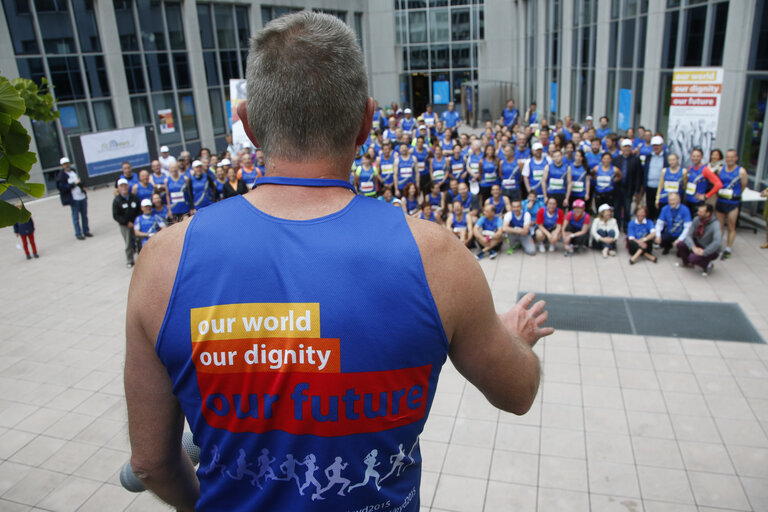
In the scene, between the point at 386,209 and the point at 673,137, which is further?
the point at 673,137

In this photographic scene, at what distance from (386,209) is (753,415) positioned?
6428 mm

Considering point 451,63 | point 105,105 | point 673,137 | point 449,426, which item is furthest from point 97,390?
point 451,63

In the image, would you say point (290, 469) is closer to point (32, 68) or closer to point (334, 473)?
point (334, 473)

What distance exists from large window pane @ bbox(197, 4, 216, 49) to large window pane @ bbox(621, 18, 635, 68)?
1675cm

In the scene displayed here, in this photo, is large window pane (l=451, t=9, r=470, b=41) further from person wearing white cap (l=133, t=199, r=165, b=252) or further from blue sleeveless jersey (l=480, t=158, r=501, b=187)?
person wearing white cap (l=133, t=199, r=165, b=252)

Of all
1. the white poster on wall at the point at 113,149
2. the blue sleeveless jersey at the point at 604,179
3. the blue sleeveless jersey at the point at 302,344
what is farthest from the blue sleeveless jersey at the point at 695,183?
the white poster on wall at the point at 113,149

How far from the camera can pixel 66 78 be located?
65.8ft

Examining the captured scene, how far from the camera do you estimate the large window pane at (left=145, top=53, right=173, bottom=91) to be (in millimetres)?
22781

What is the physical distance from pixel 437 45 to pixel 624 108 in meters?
18.3

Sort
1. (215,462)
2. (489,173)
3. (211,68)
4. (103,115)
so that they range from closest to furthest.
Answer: (215,462), (489,173), (103,115), (211,68)

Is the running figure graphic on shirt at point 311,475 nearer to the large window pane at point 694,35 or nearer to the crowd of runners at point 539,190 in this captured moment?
the crowd of runners at point 539,190

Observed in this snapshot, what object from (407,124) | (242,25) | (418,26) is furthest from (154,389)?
(418,26)

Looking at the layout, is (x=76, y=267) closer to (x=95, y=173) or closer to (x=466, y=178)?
(x=95, y=173)

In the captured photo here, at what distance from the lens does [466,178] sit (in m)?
14.0
